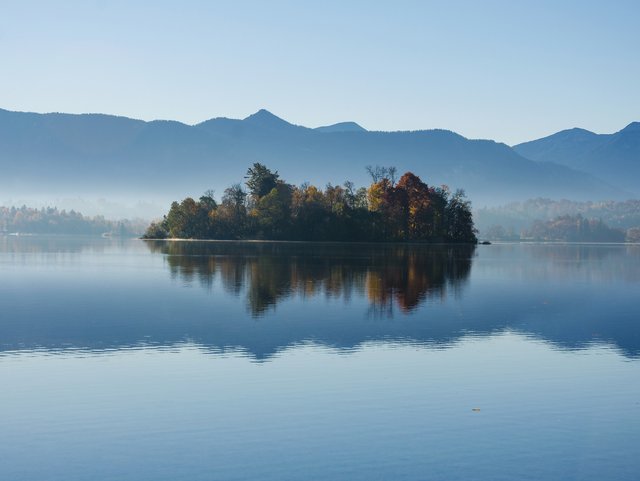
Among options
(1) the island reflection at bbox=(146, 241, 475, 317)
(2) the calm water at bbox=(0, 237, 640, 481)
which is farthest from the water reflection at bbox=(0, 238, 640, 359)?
(2) the calm water at bbox=(0, 237, 640, 481)

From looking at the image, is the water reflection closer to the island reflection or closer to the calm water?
the island reflection

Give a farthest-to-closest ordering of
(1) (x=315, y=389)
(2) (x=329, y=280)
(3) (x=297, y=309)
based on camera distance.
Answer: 1. (2) (x=329, y=280)
2. (3) (x=297, y=309)
3. (1) (x=315, y=389)

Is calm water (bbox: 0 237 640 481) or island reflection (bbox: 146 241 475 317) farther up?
→ island reflection (bbox: 146 241 475 317)

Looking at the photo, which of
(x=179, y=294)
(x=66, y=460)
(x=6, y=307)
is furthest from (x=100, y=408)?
(x=179, y=294)

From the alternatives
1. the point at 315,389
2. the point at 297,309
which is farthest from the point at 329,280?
the point at 315,389

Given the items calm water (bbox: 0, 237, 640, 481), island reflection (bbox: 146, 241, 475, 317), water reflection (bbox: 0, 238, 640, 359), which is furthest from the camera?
island reflection (bbox: 146, 241, 475, 317)

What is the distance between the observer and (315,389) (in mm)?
29906

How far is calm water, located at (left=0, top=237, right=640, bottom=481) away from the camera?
2183 centimetres

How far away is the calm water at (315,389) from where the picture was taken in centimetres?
2183

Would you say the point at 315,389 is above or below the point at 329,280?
below

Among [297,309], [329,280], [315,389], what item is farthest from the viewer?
[329,280]

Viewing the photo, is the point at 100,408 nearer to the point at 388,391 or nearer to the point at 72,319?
the point at 388,391

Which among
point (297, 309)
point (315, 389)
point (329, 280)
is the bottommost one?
point (315, 389)

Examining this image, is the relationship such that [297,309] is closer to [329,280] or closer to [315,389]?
[315,389]
